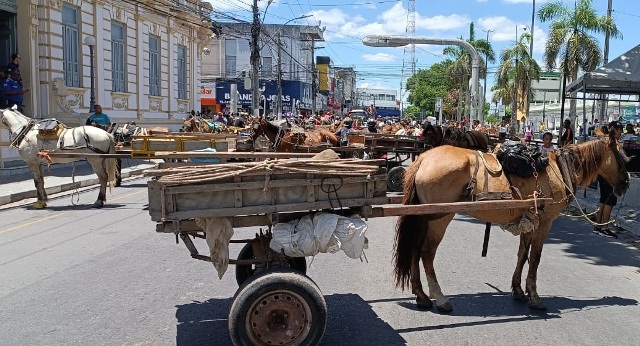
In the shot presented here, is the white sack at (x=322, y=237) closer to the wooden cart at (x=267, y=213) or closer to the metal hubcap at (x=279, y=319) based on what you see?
the wooden cart at (x=267, y=213)

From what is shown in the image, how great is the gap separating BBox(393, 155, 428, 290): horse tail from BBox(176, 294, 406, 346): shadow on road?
49 centimetres

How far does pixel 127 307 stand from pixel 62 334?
31.3 inches

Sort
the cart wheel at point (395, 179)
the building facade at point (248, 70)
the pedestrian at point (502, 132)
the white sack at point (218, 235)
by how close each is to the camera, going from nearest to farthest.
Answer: the white sack at point (218, 235), the cart wheel at point (395, 179), the pedestrian at point (502, 132), the building facade at point (248, 70)

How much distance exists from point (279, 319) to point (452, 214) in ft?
7.22

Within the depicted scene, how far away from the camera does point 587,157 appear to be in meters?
6.67

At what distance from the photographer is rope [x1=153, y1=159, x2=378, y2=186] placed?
4590mm

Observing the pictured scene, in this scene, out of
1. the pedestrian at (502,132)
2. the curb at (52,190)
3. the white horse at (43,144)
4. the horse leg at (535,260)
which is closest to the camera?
the horse leg at (535,260)

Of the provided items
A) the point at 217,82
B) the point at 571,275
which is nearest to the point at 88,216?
the point at 571,275

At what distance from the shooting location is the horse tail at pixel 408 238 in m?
5.96

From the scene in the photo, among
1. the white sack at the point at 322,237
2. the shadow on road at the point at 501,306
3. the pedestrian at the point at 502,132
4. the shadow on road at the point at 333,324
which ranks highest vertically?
the pedestrian at the point at 502,132

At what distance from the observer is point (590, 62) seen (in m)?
25.2

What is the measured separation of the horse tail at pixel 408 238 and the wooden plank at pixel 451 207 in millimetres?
572

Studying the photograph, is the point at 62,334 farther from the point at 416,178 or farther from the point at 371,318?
the point at 416,178

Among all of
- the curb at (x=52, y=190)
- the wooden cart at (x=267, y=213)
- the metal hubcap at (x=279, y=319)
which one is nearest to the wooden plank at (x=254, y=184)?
the wooden cart at (x=267, y=213)
